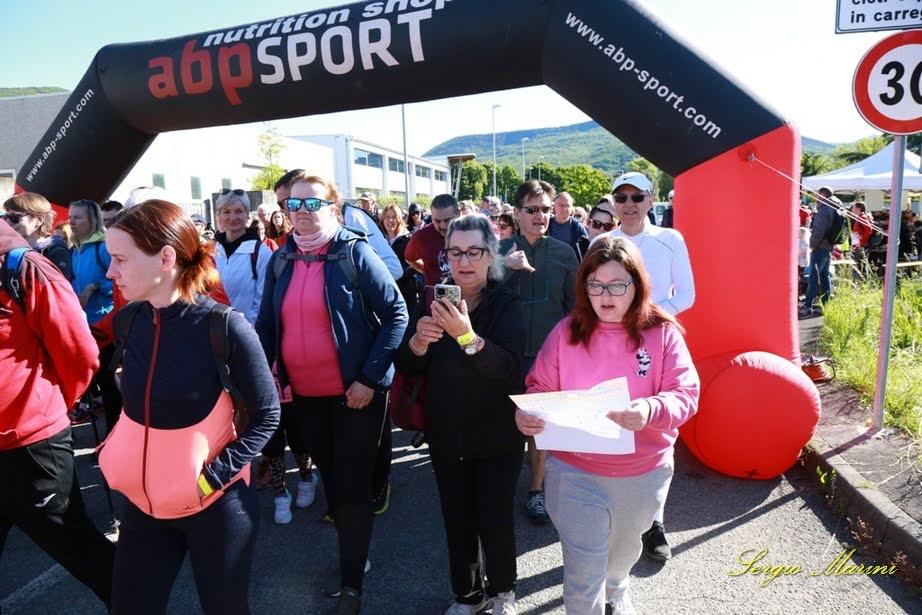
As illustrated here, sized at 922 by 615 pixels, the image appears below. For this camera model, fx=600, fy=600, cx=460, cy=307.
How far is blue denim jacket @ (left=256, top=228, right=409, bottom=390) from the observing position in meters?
2.74

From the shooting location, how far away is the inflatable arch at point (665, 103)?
3.72m

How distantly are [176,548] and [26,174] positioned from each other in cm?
570

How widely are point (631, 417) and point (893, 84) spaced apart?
363cm

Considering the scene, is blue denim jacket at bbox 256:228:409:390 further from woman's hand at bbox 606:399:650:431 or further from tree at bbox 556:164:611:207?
tree at bbox 556:164:611:207

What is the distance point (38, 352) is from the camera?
2.42 m

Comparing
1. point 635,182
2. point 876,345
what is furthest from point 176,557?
point 876,345

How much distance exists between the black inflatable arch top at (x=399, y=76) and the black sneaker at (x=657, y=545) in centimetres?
225

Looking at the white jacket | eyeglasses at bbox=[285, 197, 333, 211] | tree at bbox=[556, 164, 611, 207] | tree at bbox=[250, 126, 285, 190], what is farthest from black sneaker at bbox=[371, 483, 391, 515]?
tree at bbox=[556, 164, 611, 207]

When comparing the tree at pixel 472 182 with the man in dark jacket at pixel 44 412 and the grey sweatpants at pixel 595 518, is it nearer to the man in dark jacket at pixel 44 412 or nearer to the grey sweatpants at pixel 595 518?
the man in dark jacket at pixel 44 412

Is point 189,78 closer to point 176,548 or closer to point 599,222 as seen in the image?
point 599,222

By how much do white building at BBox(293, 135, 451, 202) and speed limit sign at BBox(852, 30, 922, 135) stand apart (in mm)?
39950

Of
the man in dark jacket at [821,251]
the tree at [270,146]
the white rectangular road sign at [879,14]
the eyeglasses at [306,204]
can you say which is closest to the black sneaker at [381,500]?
the eyeglasses at [306,204]

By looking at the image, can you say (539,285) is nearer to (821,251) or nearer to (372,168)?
(821,251)

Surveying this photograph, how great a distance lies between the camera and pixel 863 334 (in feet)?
20.7
